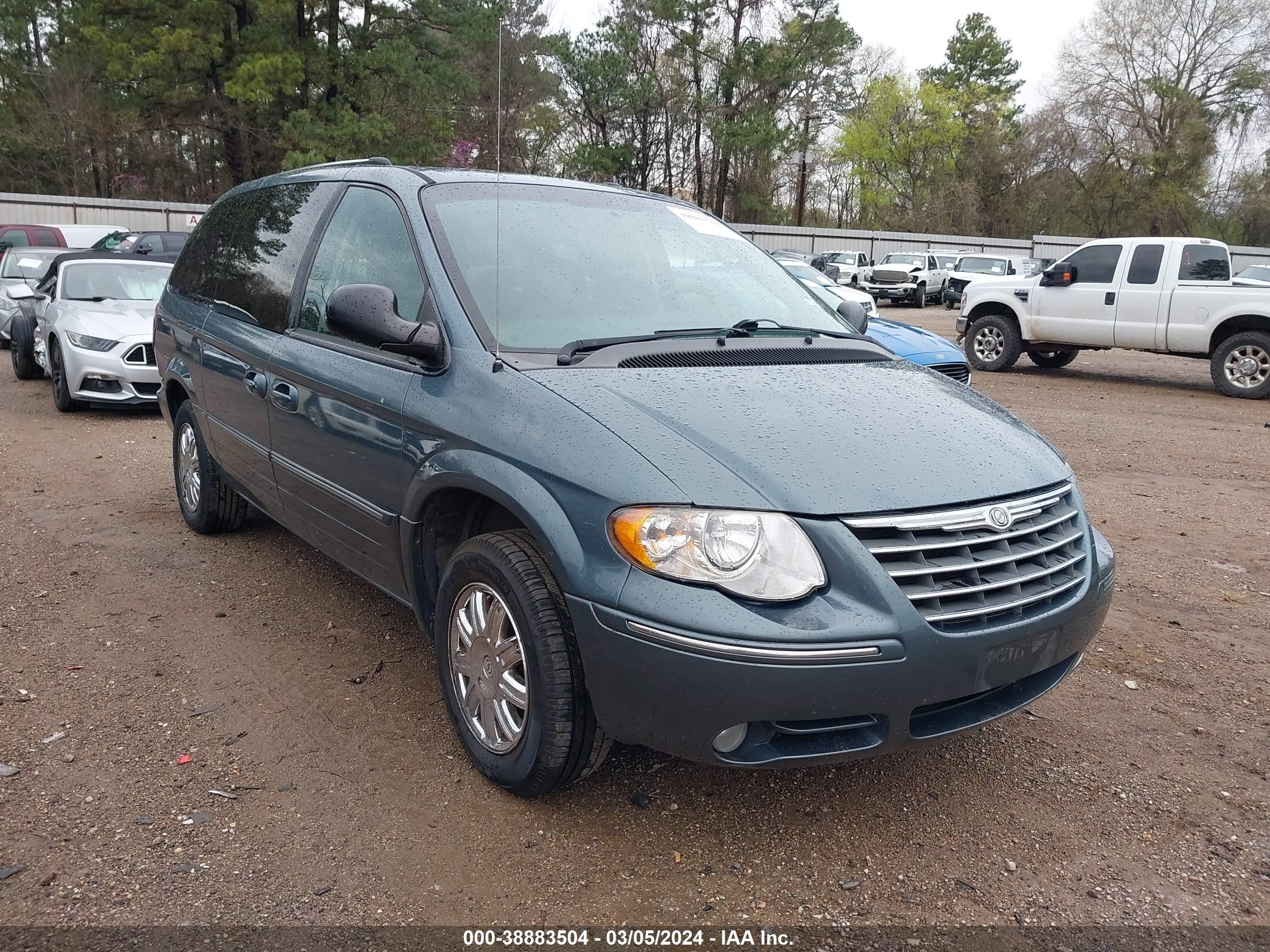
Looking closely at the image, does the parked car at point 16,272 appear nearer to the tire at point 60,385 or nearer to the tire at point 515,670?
the tire at point 60,385

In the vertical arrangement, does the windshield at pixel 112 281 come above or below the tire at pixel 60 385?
above

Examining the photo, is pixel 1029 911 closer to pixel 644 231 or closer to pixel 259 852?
pixel 259 852

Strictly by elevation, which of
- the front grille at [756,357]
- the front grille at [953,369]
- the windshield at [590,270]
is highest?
the windshield at [590,270]

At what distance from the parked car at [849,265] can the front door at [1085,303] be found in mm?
19790

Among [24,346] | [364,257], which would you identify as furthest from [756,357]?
[24,346]

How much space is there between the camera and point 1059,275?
1334 centimetres

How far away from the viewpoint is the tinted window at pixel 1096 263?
42.9 ft

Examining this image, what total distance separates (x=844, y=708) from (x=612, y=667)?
22.4 inches

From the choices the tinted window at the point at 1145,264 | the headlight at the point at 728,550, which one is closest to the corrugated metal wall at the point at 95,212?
the tinted window at the point at 1145,264

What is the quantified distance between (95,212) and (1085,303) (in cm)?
3318

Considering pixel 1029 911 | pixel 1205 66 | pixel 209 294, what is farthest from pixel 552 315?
pixel 1205 66

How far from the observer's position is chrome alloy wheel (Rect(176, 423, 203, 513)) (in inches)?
207

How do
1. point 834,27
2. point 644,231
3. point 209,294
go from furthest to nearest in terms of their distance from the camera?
point 834,27 → point 209,294 → point 644,231

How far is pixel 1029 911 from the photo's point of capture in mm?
2471
